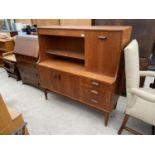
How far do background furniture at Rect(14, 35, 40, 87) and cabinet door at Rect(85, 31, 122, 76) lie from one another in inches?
44.2

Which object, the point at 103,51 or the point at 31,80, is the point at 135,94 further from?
the point at 31,80

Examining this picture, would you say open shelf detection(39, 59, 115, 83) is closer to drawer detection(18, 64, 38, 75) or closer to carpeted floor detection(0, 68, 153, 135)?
drawer detection(18, 64, 38, 75)

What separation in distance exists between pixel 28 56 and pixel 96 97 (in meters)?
1.52

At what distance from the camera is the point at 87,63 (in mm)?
1656

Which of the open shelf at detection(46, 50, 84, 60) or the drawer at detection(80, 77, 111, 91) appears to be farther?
the open shelf at detection(46, 50, 84, 60)

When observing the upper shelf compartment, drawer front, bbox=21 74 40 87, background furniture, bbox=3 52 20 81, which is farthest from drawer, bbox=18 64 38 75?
the upper shelf compartment

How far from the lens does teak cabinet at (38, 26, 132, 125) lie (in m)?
1.41

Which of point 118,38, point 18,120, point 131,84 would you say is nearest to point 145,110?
point 131,84

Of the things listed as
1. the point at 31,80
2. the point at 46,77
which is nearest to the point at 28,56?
the point at 31,80

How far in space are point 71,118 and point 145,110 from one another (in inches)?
41.4

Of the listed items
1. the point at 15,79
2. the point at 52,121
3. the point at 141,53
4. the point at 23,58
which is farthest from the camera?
the point at 15,79
